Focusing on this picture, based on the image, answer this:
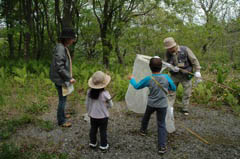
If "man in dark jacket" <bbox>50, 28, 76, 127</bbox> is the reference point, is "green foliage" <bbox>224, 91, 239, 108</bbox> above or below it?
below

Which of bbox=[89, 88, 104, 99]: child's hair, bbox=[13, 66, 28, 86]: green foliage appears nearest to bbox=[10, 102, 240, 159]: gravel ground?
bbox=[89, 88, 104, 99]: child's hair

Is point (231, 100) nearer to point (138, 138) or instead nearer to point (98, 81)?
point (138, 138)

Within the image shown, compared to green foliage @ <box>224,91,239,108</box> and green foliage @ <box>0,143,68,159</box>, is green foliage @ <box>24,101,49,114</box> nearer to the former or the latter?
green foliage @ <box>0,143,68,159</box>

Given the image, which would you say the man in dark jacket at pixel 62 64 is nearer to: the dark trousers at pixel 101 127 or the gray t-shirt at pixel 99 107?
the gray t-shirt at pixel 99 107

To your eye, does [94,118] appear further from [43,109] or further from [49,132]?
[43,109]

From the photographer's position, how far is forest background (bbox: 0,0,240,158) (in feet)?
18.0

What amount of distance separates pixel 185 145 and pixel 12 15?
12316 millimetres

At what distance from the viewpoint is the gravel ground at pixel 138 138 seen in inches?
119

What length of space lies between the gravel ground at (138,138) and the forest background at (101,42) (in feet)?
1.77

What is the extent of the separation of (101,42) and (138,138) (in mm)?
8418

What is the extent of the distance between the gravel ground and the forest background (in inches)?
21.2

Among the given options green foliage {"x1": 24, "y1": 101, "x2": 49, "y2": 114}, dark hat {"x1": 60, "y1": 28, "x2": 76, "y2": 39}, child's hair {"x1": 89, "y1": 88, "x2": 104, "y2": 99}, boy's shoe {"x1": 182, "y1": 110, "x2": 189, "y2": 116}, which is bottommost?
boy's shoe {"x1": 182, "y1": 110, "x2": 189, "y2": 116}

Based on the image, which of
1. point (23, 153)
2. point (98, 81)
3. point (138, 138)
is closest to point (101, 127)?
point (98, 81)

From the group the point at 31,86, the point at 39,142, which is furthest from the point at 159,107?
the point at 31,86
